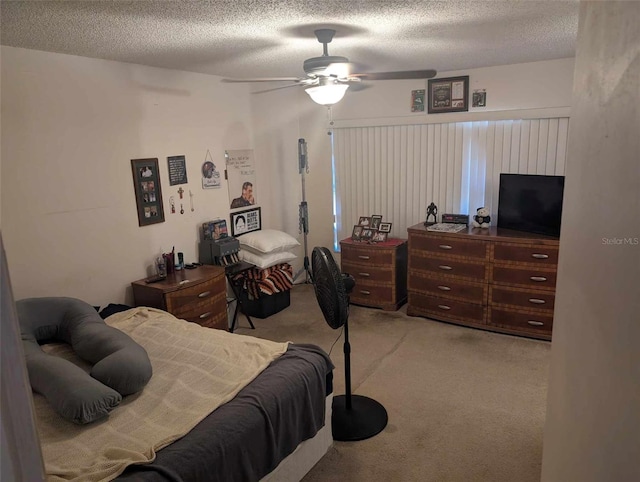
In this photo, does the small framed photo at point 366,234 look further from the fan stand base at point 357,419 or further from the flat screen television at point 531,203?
the fan stand base at point 357,419

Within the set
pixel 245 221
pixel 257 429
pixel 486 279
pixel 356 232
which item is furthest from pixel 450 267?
pixel 257 429

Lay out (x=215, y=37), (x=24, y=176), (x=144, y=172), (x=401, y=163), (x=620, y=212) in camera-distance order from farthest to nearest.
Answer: (x=401, y=163) → (x=144, y=172) → (x=24, y=176) → (x=215, y=37) → (x=620, y=212)

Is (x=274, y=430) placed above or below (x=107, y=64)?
below

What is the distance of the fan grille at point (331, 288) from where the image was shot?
252 cm

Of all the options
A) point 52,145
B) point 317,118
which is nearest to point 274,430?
point 52,145

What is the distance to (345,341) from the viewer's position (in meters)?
2.88

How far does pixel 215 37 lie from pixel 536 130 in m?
2.94

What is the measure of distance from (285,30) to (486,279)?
2.74m

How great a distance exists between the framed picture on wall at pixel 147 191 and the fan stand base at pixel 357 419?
2148 mm

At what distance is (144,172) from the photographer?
379 centimetres

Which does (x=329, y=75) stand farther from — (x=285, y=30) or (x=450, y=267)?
(x=450, y=267)

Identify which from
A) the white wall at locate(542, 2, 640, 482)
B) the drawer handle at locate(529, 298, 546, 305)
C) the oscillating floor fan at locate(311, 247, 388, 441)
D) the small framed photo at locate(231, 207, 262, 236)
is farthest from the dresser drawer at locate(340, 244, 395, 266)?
the white wall at locate(542, 2, 640, 482)

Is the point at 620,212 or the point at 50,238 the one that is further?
the point at 50,238

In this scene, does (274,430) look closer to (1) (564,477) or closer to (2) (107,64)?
(1) (564,477)
